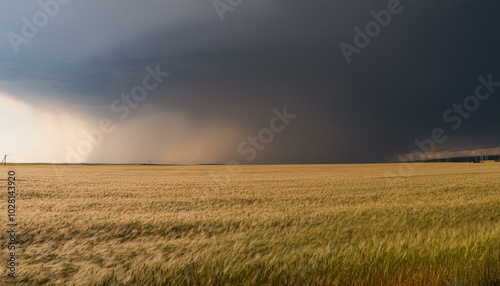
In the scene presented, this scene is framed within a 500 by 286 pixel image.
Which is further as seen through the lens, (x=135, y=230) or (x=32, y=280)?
(x=135, y=230)

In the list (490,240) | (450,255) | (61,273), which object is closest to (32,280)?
(61,273)

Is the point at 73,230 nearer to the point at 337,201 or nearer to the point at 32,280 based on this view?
the point at 32,280

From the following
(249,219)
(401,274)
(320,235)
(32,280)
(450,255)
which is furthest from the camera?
(249,219)

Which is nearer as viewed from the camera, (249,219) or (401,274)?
(401,274)

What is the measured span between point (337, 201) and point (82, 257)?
1594cm

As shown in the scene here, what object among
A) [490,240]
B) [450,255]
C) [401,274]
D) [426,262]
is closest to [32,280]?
[401,274]

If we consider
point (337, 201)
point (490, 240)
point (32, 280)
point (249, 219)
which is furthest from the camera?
point (337, 201)

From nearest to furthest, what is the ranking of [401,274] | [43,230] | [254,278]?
1. [254,278]
2. [401,274]
3. [43,230]

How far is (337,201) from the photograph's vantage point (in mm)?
21391

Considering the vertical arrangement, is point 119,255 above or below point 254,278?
below

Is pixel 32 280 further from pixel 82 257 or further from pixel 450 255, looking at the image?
pixel 450 255

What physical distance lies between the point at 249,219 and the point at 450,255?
28.8ft

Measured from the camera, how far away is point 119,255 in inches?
344

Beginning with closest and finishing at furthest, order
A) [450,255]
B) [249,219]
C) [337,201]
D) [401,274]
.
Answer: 1. [401,274]
2. [450,255]
3. [249,219]
4. [337,201]
